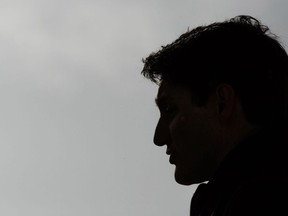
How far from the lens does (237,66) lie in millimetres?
3418

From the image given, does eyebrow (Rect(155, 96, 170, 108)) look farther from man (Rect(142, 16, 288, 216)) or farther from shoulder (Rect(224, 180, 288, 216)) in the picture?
shoulder (Rect(224, 180, 288, 216))

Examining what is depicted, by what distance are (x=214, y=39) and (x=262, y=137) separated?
1011mm

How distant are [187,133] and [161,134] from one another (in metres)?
0.36

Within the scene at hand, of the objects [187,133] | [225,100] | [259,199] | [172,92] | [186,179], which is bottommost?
[259,199]

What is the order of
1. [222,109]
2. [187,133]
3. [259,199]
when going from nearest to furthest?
[259,199]
[222,109]
[187,133]

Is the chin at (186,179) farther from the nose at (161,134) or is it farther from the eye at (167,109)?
the eye at (167,109)

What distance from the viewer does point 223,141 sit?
3031 mm

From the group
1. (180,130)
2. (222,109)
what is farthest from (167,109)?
(222,109)

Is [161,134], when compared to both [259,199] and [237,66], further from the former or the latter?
[259,199]

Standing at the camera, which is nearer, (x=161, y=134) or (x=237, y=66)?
(x=237, y=66)

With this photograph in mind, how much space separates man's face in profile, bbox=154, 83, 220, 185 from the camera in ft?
10.2

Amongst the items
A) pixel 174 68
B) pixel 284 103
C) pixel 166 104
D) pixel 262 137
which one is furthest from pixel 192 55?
pixel 262 137

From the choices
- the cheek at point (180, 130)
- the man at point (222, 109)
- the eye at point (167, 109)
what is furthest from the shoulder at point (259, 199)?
the eye at point (167, 109)

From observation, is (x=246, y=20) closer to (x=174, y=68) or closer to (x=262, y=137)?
(x=174, y=68)
